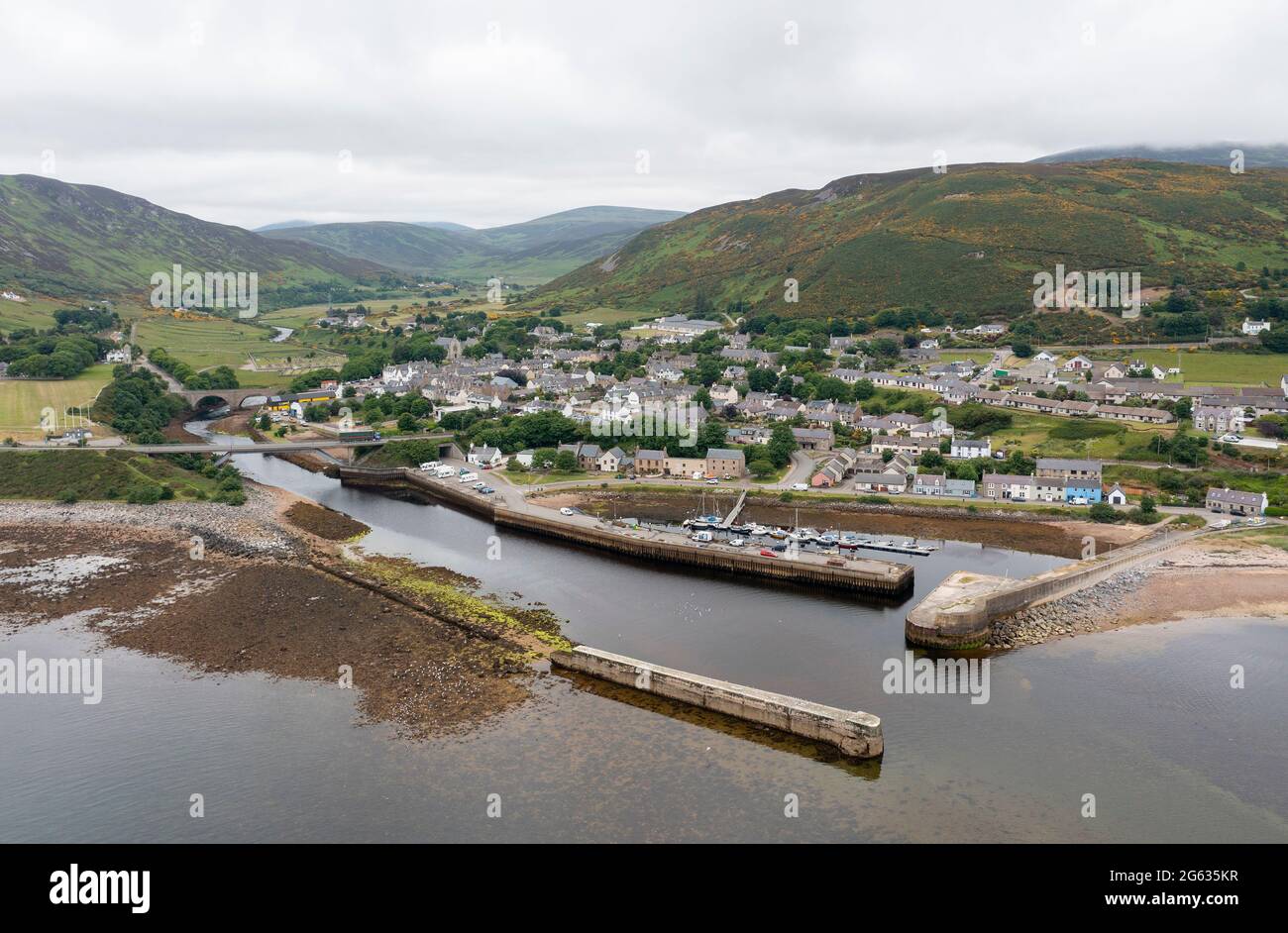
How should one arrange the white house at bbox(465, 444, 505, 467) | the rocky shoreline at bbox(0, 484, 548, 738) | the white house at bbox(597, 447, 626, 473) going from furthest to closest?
1. the white house at bbox(465, 444, 505, 467)
2. the white house at bbox(597, 447, 626, 473)
3. the rocky shoreline at bbox(0, 484, 548, 738)

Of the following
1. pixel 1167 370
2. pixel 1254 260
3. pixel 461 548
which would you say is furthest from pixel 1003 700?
pixel 1254 260

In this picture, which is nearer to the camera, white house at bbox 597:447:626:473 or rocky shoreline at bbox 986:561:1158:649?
rocky shoreline at bbox 986:561:1158:649

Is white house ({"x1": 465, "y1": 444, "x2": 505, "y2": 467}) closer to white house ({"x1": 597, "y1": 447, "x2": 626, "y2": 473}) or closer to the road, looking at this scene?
the road

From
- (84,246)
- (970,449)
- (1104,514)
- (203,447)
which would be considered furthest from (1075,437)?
(84,246)

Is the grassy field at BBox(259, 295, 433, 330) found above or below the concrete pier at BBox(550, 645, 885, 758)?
above

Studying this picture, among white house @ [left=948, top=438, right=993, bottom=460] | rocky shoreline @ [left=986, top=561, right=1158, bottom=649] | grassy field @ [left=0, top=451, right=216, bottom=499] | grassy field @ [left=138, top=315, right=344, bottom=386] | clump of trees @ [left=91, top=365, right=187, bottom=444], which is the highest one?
grassy field @ [left=138, top=315, right=344, bottom=386]

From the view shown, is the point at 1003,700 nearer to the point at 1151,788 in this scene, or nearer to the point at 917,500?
the point at 1151,788

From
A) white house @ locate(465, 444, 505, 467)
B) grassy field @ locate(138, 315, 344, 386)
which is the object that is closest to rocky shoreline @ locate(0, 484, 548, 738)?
white house @ locate(465, 444, 505, 467)

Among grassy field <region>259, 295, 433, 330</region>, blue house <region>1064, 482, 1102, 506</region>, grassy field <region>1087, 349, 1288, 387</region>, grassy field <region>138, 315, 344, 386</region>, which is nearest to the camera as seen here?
blue house <region>1064, 482, 1102, 506</region>

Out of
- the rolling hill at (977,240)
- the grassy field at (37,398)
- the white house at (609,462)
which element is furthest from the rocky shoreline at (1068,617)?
the rolling hill at (977,240)
